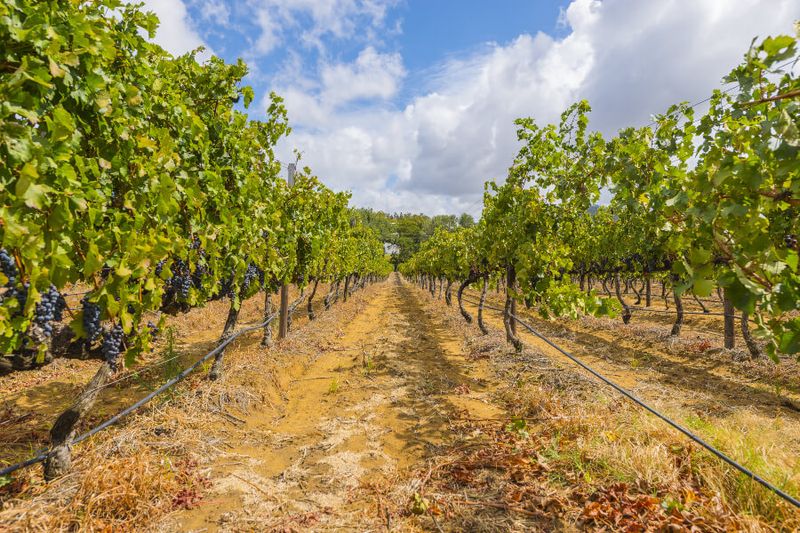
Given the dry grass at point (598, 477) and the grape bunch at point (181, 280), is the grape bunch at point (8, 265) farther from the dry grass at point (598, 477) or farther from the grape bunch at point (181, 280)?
the dry grass at point (598, 477)

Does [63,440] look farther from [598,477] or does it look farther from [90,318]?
[598,477]

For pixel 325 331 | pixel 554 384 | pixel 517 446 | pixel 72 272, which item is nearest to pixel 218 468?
pixel 72 272

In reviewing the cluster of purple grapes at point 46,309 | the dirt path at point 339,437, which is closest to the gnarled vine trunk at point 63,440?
the cluster of purple grapes at point 46,309

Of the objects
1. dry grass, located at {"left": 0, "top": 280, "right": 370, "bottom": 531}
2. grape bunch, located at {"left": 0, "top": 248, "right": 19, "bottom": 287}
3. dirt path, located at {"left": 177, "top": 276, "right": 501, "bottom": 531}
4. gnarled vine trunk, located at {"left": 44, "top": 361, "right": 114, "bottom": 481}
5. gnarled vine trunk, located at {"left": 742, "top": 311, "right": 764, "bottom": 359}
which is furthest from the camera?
gnarled vine trunk, located at {"left": 742, "top": 311, "right": 764, "bottom": 359}

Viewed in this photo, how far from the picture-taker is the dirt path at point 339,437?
406 centimetres

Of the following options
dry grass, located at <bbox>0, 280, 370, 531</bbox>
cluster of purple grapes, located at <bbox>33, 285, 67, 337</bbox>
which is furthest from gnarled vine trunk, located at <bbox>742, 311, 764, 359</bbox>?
cluster of purple grapes, located at <bbox>33, 285, 67, 337</bbox>

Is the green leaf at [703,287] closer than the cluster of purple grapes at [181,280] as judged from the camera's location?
Yes

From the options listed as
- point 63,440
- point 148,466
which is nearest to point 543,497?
point 148,466

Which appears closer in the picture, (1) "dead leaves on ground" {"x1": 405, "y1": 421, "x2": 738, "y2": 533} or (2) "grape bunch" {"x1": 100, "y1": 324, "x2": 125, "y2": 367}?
(1) "dead leaves on ground" {"x1": 405, "y1": 421, "x2": 738, "y2": 533}

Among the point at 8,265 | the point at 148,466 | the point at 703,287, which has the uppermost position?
the point at 8,265

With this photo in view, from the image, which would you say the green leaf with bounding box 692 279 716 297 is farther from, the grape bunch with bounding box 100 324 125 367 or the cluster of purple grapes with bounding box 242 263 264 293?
the cluster of purple grapes with bounding box 242 263 264 293

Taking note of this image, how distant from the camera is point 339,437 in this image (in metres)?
5.89

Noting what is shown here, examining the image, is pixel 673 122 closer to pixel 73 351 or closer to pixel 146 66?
pixel 146 66

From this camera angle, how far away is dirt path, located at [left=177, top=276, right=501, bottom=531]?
4062 millimetres
